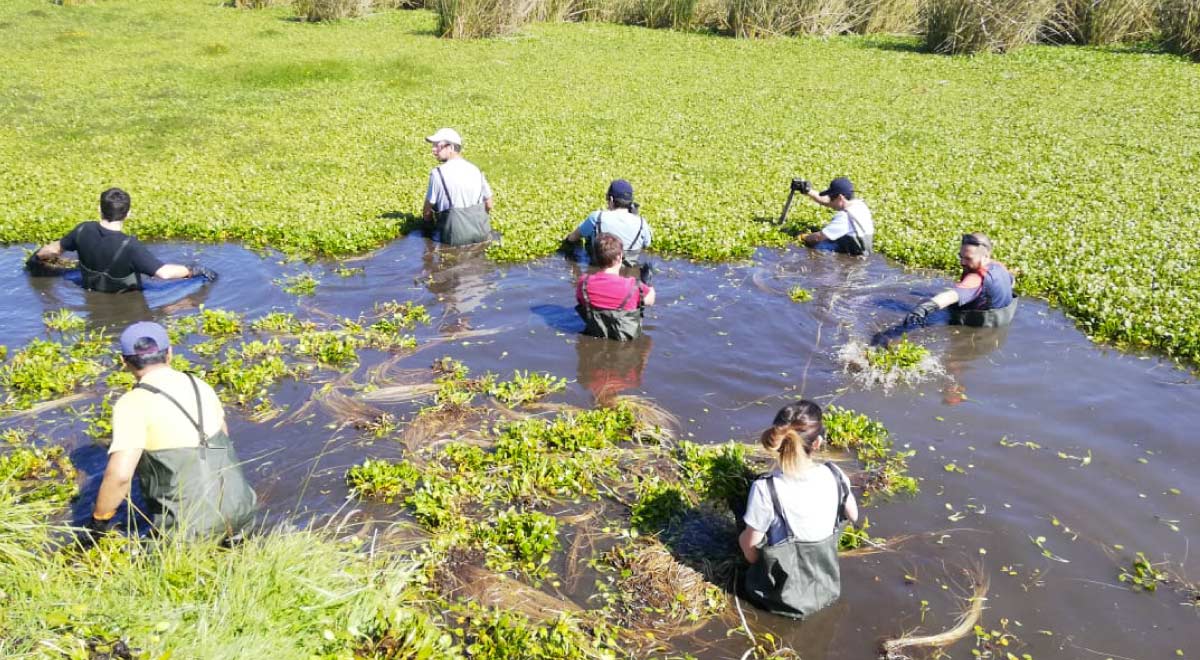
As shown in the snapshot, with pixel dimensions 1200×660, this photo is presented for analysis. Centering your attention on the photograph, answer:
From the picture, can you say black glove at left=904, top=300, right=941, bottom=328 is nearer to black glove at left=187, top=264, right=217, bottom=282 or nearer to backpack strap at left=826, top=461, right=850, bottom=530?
backpack strap at left=826, top=461, right=850, bottom=530

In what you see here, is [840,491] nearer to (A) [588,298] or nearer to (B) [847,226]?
(A) [588,298]

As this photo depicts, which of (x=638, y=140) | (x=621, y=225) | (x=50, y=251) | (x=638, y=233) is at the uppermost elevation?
(x=638, y=140)

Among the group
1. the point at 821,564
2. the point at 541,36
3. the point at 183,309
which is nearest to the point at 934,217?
the point at 821,564

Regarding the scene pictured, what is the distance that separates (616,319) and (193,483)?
605 centimetres

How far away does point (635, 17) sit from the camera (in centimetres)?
3997

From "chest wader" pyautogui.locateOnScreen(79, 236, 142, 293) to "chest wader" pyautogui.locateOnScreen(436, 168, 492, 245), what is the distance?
4.97 metres

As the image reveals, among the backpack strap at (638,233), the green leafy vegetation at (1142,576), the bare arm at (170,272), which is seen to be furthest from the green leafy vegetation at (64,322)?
the green leafy vegetation at (1142,576)

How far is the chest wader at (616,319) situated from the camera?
11609mm

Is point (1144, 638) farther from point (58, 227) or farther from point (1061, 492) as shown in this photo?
point (58, 227)

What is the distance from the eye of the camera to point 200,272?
13508mm

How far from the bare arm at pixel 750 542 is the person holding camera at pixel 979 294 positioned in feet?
20.2

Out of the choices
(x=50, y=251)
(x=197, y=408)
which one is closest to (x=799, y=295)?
(x=197, y=408)

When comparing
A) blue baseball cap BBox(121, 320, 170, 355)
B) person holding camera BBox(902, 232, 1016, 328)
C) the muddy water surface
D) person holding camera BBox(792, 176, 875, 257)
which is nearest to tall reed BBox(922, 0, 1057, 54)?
person holding camera BBox(792, 176, 875, 257)

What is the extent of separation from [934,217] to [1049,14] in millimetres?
22156
